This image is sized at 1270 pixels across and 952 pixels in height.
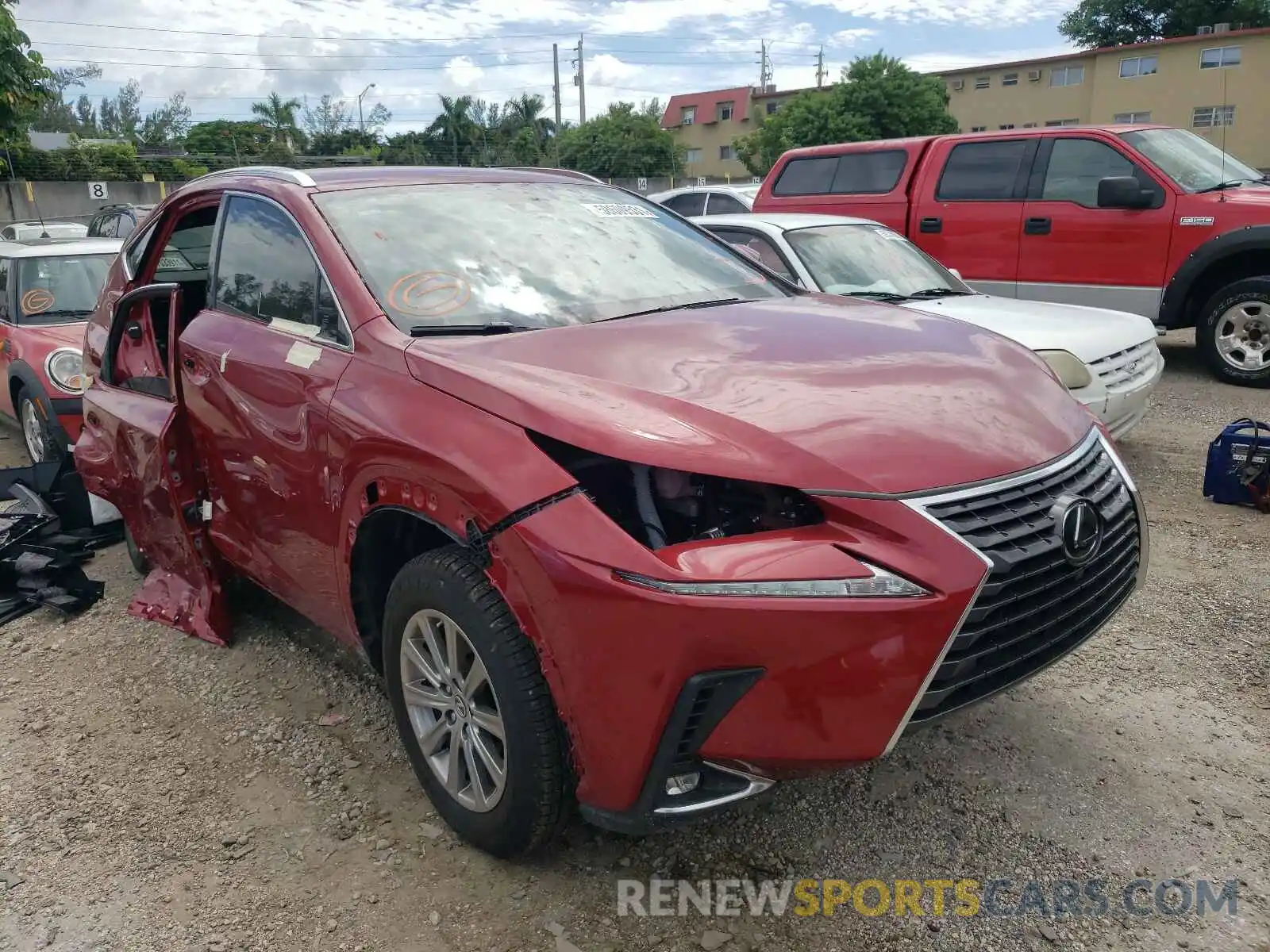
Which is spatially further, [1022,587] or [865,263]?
[865,263]

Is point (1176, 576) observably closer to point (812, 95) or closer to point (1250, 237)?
point (1250, 237)

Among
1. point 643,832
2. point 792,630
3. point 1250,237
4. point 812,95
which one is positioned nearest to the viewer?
point 792,630

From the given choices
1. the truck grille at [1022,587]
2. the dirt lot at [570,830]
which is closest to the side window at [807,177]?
the dirt lot at [570,830]

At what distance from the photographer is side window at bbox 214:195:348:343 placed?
304 centimetres

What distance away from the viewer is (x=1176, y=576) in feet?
14.2

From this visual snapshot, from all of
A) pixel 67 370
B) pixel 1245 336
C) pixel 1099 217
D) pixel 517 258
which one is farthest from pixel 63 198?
pixel 517 258

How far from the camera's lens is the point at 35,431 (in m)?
6.58

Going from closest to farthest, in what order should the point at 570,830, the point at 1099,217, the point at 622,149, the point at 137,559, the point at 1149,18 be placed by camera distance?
the point at 570,830
the point at 137,559
the point at 1099,217
the point at 1149,18
the point at 622,149

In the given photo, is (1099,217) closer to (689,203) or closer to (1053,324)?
(1053,324)

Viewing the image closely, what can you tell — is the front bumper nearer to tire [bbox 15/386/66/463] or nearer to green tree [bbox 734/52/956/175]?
tire [bbox 15/386/66/463]

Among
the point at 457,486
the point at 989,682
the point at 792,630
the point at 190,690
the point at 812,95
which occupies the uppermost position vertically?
the point at 812,95

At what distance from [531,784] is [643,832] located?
12.3 inches

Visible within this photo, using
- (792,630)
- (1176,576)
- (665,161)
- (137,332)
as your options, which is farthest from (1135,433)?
(665,161)

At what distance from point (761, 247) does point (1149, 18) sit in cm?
5761
